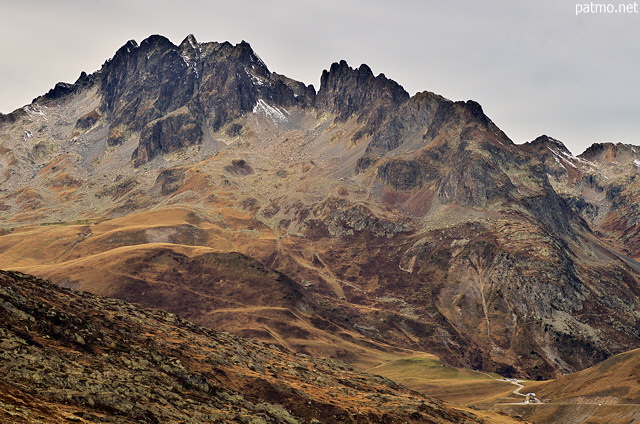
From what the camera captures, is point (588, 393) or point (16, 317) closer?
point (16, 317)

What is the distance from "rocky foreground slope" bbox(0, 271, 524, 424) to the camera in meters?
47.4

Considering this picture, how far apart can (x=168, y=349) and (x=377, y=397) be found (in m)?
36.9

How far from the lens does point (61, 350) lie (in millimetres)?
58156

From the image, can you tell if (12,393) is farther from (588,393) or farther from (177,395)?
(588,393)

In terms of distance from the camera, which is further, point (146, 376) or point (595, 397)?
point (595, 397)

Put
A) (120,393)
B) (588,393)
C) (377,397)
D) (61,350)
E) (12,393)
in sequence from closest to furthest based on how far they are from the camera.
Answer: (12,393)
(120,393)
(61,350)
(377,397)
(588,393)

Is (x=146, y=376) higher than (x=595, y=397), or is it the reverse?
(x=146, y=376)

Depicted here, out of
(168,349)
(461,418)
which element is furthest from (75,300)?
(461,418)

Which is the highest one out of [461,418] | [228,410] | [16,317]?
[16,317]

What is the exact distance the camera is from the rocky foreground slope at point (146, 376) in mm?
47438

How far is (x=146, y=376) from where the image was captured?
202 ft

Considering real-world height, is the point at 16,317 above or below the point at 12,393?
above

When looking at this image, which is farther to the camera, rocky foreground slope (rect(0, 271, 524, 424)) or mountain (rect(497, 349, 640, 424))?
mountain (rect(497, 349, 640, 424))

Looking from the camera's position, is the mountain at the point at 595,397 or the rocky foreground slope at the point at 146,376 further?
the mountain at the point at 595,397
